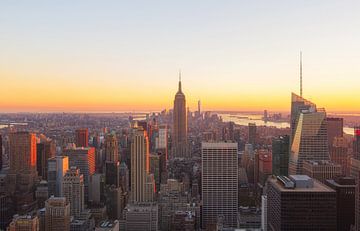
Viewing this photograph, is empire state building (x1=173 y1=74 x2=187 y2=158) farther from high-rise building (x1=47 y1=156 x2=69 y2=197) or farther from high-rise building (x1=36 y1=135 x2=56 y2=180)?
high-rise building (x1=47 y1=156 x2=69 y2=197)

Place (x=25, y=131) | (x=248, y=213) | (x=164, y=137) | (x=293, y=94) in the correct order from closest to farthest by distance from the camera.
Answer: (x=248, y=213), (x=293, y=94), (x=25, y=131), (x=164, y=137)

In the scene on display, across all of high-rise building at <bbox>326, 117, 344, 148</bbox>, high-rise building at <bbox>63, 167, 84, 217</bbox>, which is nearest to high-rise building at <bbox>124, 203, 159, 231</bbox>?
high-rise building at <bbox>63, 167, 84, 217</bbox>

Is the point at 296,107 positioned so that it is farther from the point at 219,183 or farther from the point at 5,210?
the point at 5,210

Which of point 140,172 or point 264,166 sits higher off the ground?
point 264,166

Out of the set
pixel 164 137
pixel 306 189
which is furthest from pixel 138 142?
pixel 306 189

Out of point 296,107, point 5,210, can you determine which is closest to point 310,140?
point 296,107

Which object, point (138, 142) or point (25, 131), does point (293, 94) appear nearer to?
point (138, 142)

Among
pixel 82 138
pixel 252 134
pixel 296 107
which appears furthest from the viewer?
pixel 252 134
